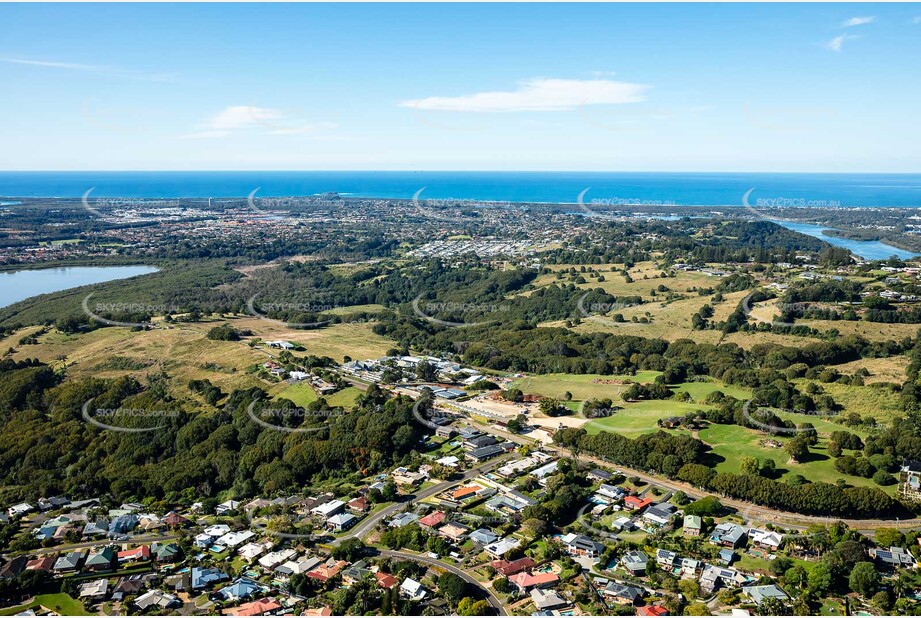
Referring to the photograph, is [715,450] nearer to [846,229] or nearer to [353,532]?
[353,532]

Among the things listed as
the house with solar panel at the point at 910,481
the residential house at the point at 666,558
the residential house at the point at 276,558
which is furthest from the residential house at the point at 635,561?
the house with solar panel at the point at 910,481

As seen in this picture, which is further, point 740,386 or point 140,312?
point 140,312

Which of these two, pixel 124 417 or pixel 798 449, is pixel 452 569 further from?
pixel 124 417

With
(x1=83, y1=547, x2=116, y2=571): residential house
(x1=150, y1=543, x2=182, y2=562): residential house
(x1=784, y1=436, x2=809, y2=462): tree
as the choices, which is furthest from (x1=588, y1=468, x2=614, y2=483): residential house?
(x1=83, y1=547, x2=116, y2=571): residential house

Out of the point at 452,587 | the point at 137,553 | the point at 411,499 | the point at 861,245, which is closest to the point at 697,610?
the point at 452,587

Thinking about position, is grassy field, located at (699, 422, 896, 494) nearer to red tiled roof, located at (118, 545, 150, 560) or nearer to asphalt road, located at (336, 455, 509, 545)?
asphalt road, located at (336, 455, 509, 545)

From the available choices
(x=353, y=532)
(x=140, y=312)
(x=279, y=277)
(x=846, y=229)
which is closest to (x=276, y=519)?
(x=353, y=532)

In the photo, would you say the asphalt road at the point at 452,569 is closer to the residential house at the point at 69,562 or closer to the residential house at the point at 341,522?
the residential house at the point at 341,522

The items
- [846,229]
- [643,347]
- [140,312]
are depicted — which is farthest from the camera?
[846,229]
